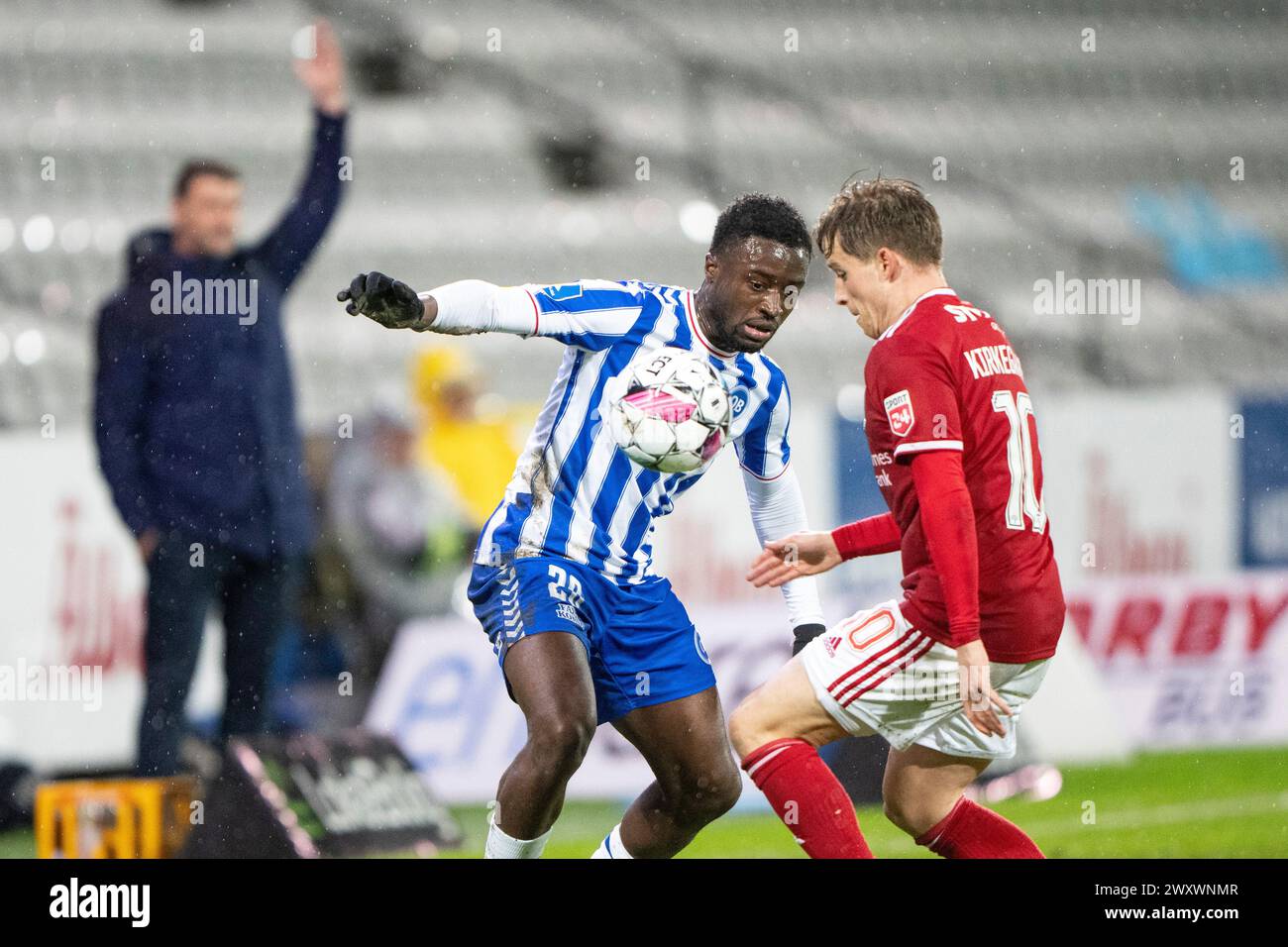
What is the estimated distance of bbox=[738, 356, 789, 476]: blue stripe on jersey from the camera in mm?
4234

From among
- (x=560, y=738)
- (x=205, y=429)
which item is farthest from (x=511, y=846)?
(x=205, y=429)

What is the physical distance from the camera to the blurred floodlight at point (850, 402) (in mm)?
6895

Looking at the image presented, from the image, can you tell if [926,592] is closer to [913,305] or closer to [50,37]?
[913,305]

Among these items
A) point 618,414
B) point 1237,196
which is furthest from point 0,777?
point 1237,196

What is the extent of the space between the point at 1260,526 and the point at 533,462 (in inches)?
170

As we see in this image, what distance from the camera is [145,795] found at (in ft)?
17.2

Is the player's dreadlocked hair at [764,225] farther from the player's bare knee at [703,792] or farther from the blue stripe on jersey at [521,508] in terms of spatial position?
the player's bare knee at [703,792]

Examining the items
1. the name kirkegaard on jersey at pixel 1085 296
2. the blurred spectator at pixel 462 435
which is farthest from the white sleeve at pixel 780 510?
the name kirkegaard on jersey at pixel 1085 296

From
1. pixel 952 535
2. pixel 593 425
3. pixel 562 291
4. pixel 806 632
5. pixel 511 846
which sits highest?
pixel 562 291

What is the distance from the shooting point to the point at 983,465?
372cm

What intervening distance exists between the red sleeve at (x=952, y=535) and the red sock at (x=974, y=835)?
1.95 feet

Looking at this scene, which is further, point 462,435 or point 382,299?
point 462,435

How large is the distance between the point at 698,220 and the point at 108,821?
3820 millimetres
